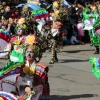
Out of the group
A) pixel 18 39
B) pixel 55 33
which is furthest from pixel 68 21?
pixel 18 39

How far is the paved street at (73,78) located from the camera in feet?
27.3

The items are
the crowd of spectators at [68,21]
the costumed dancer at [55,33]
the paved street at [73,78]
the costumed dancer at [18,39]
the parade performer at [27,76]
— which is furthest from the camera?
the crowd of spectators at [68,21]

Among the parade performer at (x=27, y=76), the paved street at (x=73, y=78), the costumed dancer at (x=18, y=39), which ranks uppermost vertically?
the costumed dancer at (x=18, y=39)

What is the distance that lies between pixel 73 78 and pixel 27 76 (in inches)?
150

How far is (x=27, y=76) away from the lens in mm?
6238

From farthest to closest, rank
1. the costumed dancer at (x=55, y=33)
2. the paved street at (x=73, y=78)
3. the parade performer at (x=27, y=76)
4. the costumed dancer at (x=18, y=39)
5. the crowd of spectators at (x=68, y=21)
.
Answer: the crowd of spectators at (x=68, y=21) → the costumed dancer at (x=55, y=33) → the costumed dancer at (x=18, y=39) → the paved street at (x=73, y=78) → the parade performer at (x=27, y=76)

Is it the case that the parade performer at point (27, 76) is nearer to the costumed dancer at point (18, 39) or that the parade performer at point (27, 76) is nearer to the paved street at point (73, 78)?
the paved street at point (73, 78)

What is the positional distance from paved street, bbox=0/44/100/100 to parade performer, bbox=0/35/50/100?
165 cm

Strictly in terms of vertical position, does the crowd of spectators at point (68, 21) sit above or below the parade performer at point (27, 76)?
above

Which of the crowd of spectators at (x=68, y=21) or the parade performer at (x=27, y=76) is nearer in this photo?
the parade performer at (x=27, y=76)

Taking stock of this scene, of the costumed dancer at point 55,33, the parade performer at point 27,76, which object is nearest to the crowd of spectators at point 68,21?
the costumed dancer at point 55,33

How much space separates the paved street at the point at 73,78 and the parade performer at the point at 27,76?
165 centimetres

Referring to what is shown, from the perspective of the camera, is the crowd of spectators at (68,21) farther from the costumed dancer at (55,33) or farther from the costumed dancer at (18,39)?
the costumed dancer at (18,39)

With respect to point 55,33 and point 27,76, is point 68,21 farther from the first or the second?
point 27,76
